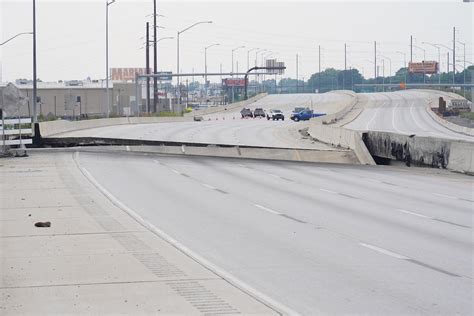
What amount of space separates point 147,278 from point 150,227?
496cm

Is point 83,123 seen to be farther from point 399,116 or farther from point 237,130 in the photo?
point 399,116

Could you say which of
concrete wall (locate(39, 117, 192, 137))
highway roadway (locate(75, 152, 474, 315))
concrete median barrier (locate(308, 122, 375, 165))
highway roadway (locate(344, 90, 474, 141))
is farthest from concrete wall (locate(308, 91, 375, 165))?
highway roadway (locate(344, 90, 474, 141))

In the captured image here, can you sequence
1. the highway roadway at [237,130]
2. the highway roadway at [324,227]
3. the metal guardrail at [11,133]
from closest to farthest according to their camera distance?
1. the highway roadway at [324,227]
2. the metal guardrail at [11,133]
3. the highway roadway at [237,130]

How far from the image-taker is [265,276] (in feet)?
39.3

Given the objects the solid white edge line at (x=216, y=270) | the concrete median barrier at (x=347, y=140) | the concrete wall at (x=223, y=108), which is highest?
the concrete wall at (x=223, y=108)

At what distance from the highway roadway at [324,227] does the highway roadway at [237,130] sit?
17.5 metres

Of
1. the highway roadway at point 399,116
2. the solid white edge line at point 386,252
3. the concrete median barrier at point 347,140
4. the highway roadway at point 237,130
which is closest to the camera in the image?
the solid white edge line at point 386,252

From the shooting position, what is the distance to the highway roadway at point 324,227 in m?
11.0

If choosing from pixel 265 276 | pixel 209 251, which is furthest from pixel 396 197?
pixel 265 276

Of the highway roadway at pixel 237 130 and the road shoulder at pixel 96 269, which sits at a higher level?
the highway roadway at pixel 237 130

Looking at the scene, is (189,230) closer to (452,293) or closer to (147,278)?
(147,278)

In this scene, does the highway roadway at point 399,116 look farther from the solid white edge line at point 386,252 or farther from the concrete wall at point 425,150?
the solid white edge line at point 386,252

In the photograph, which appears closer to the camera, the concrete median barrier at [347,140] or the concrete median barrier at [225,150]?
the concrete median barrier at [347,140]

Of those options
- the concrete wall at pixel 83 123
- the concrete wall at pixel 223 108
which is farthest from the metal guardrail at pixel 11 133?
the concrete wall at pixel 223 108
